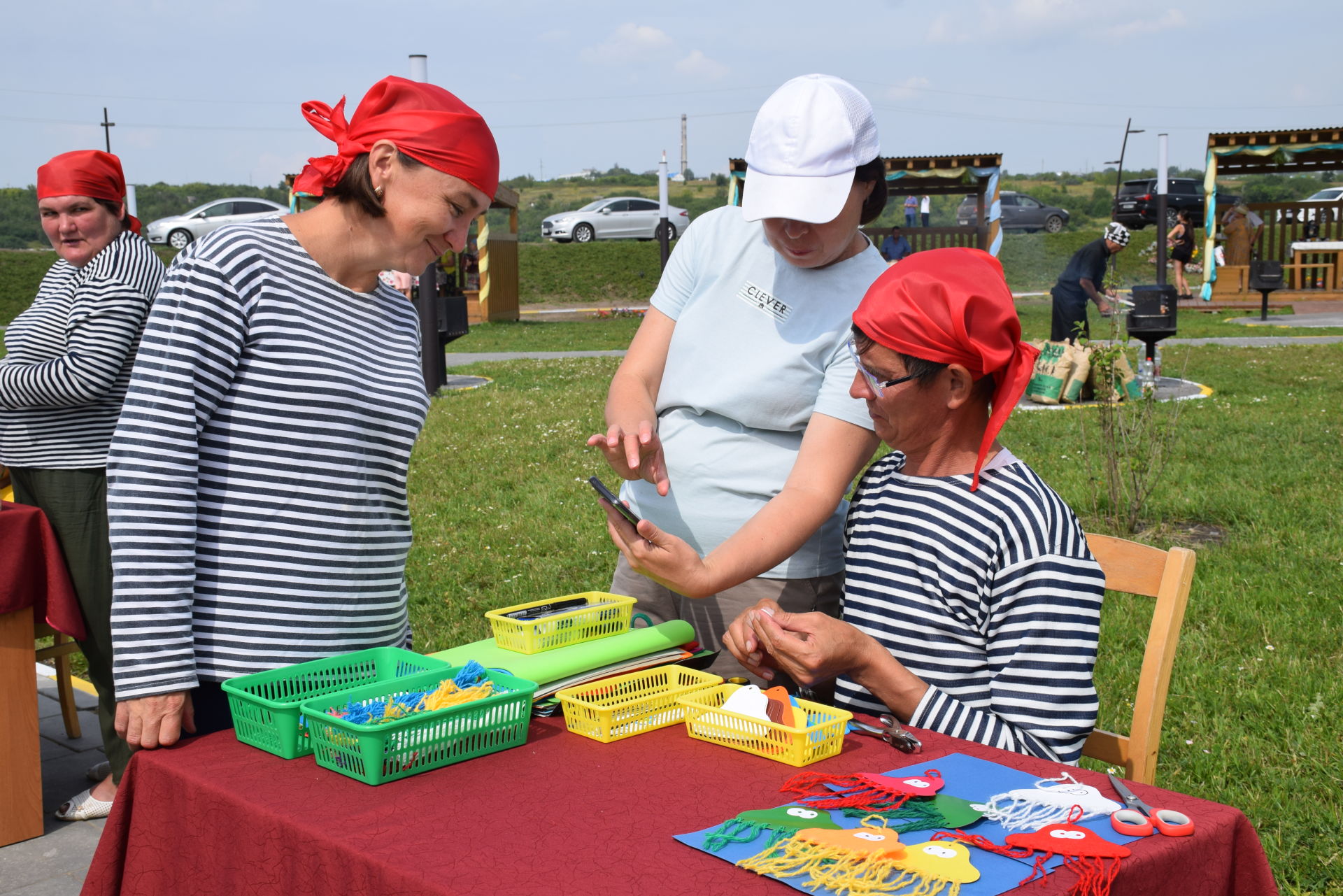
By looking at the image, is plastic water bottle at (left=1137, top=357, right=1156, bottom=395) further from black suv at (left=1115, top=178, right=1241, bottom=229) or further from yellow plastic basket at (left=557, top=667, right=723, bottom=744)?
black suv at (left=1115, top=178, right=1241, bottom=229)

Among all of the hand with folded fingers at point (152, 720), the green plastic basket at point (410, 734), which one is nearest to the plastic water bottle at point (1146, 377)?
the green plastic basket at point (410, 734)

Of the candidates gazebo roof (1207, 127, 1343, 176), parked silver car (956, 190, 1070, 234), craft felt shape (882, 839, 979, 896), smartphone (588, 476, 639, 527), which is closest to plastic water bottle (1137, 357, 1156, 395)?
smartphone (588, 476, 639, 527)

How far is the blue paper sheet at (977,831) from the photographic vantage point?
1372mm

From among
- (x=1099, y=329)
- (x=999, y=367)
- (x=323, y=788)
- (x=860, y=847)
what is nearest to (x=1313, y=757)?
(x=999, y=367)

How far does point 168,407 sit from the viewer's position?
1960 mm

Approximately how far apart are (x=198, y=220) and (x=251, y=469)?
31.5 meters

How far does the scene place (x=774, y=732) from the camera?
1798 mm

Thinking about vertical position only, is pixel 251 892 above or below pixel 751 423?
below

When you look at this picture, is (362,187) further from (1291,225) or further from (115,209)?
(1291,225)

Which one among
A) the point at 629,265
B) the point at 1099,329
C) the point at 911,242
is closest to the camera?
the point at 1099,329

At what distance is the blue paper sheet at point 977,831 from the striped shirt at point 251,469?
96cm

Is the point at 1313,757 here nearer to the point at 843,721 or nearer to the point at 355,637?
the point at 843,721

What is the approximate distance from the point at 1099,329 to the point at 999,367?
17.6m

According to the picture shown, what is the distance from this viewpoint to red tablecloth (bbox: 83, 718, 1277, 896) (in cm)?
142
